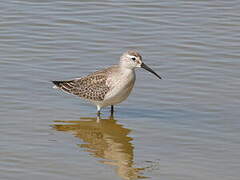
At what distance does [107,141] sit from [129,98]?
2.06m

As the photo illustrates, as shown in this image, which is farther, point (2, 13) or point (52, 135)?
point (2, 13)

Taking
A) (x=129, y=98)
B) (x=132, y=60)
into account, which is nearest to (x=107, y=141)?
(x=132, y=60)

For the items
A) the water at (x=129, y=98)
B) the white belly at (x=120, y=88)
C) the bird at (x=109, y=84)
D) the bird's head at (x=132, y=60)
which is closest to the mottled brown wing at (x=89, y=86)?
the bird at (x=109, y=84)

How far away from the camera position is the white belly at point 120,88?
15031mm

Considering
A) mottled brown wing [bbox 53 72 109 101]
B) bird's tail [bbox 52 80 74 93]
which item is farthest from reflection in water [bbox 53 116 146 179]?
bird's tail [bbox 52 80 74 93]

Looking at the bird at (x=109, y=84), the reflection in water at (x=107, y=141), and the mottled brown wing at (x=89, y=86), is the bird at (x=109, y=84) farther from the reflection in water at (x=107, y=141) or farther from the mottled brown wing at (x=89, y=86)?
the reflection in water at (x=107, y=141)

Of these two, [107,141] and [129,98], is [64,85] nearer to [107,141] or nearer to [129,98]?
[129,98]

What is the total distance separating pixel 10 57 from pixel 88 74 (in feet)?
6.31

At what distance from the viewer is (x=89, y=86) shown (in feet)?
50.7

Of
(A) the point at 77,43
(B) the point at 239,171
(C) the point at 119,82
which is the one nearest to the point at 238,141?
(B) the point at 239,171

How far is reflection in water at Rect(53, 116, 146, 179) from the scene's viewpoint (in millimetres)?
12641

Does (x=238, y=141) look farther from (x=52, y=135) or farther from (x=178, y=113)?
(x=52, y=135)

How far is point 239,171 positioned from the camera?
481 inches

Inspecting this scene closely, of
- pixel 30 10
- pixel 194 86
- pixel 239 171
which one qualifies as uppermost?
pixel 30 10
